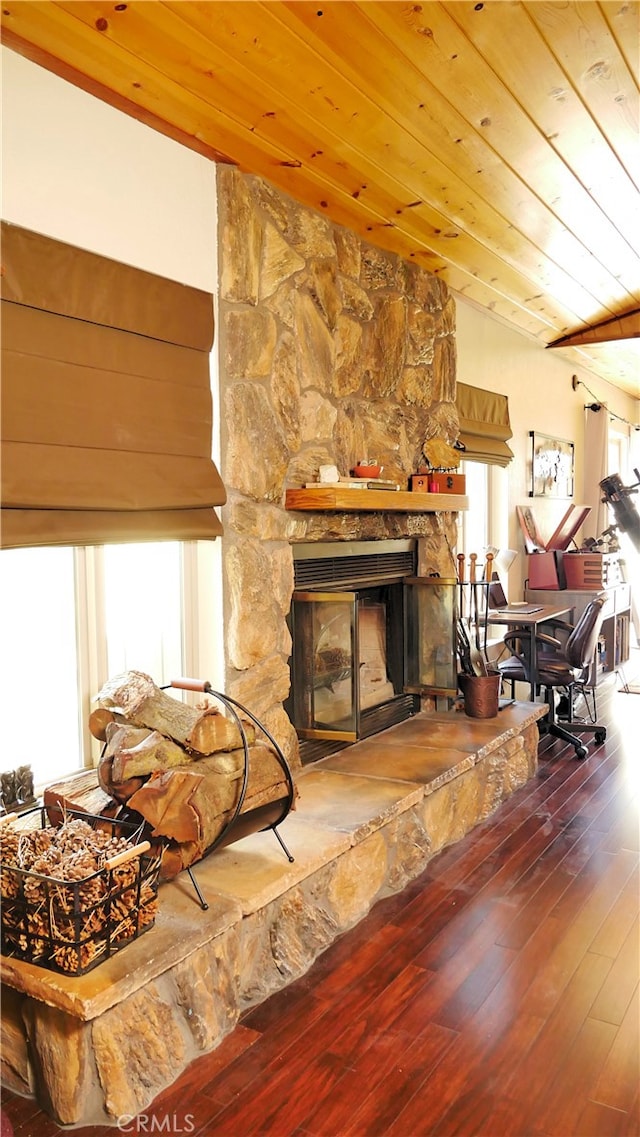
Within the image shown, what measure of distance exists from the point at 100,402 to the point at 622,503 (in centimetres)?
524

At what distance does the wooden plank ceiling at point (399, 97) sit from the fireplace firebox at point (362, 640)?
143 cm

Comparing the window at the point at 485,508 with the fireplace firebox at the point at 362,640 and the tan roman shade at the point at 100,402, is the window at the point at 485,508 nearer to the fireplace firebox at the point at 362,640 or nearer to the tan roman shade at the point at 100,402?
the fireplace firebox at the point at 362,640

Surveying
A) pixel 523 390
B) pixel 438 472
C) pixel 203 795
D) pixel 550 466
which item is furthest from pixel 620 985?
pixel 550 466

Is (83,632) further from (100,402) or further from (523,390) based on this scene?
(523,390)

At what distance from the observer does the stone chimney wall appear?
2859 millimetres

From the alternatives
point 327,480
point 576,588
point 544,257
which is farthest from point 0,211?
point 576,588

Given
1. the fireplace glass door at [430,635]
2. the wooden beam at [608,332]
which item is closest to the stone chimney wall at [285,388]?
the fireplace glass door at [430,635]

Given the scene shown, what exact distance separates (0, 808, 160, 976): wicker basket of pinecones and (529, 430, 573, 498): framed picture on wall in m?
4.77

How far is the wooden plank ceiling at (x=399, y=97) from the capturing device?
2.07 meters

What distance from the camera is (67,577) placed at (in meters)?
2.48

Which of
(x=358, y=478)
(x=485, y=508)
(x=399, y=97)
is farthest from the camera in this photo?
(x=485, y=508)

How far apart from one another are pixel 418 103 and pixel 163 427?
128cm

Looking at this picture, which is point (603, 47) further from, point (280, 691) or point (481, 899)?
point (481, 899)

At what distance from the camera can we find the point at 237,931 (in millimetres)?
2225
